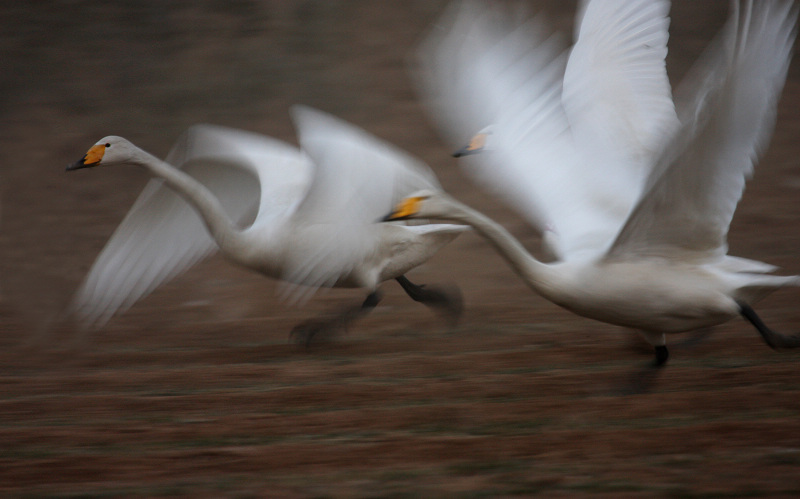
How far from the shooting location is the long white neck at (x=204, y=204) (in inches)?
212

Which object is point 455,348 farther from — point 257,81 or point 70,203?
point 257,81

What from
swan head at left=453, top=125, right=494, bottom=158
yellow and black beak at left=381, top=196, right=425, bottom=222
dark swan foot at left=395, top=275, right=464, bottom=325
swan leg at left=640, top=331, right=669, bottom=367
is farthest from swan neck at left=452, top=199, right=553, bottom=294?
dark swan foot at left=395, top=275, right=464, bottom=325

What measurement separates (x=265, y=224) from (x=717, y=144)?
280 centimetres

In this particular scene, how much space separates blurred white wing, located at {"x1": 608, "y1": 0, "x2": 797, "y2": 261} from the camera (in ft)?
11.2

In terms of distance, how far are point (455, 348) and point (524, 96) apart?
161cm

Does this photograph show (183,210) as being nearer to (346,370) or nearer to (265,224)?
(265,224)

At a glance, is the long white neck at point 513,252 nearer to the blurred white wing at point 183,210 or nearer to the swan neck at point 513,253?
the swan neck at point 513,253

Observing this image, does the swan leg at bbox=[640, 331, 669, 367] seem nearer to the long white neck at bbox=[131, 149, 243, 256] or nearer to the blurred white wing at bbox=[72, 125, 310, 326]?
the blurred white wing at bbox=[72, 125, 310, 326]

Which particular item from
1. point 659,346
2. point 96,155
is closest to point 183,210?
point 96,155

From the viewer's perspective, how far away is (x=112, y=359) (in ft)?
19.4

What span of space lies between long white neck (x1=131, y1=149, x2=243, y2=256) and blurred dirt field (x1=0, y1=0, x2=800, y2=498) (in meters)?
0.77

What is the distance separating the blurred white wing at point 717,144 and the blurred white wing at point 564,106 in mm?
502

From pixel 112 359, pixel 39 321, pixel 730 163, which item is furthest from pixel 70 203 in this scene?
pixel 730 163

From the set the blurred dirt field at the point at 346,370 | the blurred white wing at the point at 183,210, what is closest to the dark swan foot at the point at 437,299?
the blurred dirt field at the point at 346,370
